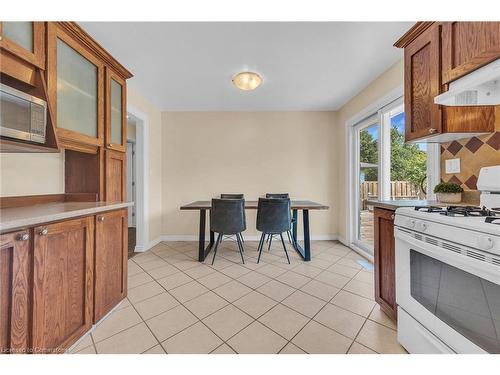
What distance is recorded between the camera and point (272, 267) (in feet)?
8.42

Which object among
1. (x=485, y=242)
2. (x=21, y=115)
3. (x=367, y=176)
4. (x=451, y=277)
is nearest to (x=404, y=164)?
(x=367, y=176)

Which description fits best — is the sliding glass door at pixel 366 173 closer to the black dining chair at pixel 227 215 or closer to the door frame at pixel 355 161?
the door frame at pixel 355 161

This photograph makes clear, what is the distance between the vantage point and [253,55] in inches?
81.4

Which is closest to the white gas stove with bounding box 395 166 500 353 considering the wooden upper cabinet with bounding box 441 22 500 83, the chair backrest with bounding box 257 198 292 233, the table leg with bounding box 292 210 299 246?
the wooden upper cabinet with bounding box 441 22 500 83

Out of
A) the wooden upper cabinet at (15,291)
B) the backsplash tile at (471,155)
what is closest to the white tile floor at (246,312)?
the wooden upper cabinet at (15,291)

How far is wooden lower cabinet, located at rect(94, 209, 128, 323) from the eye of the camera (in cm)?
145

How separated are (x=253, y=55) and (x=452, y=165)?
203cm

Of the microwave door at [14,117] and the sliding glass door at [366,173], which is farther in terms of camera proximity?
the sliding glass door at [366,173]

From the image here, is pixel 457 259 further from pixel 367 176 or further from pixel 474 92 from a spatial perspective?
pixel 367 176

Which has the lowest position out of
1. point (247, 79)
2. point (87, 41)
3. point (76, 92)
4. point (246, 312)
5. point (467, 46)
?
point (246, 312)

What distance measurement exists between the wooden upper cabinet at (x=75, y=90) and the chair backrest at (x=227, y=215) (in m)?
1.41

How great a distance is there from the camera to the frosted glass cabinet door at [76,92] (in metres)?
1.42
